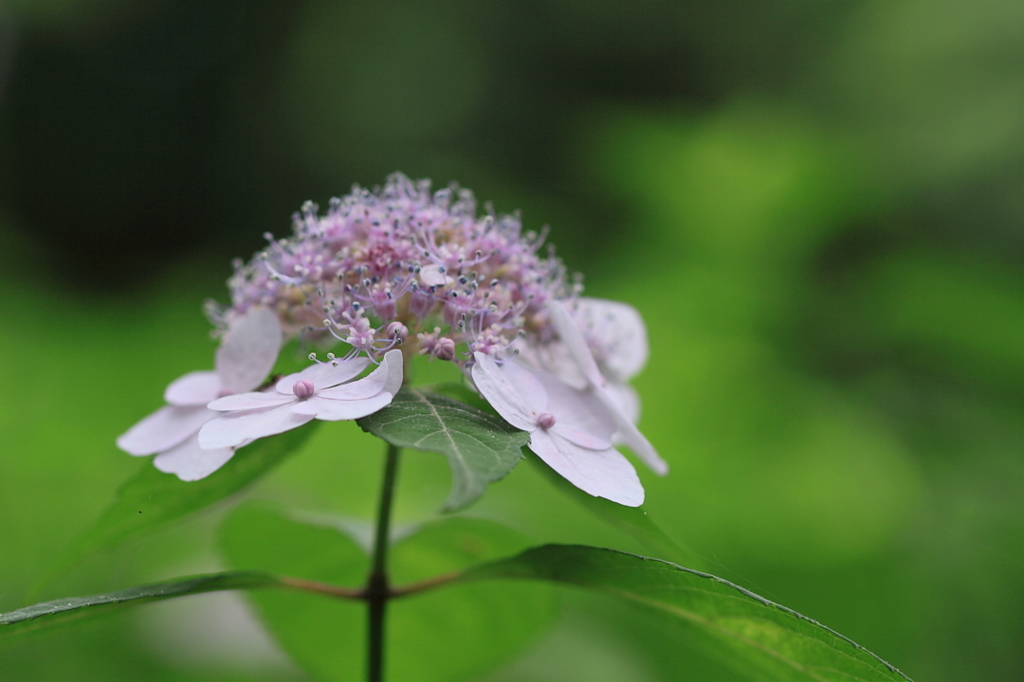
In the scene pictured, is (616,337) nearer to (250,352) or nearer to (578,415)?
(578,415)

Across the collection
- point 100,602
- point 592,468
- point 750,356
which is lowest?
point 100,602

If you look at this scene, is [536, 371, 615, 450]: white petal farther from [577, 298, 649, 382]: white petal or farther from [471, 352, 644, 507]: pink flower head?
[577, 298, 649, 382]: white petal

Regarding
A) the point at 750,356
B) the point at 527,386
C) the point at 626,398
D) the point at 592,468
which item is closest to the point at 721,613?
the point at 592,468

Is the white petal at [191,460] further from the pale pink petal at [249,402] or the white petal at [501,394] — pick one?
the white petal at [501,394]

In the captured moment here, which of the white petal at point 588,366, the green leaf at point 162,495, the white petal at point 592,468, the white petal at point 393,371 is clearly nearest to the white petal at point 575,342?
the white petal at point 588,366

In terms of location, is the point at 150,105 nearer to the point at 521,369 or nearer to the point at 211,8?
the point at 211,8

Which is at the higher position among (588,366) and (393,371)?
(588,366)
